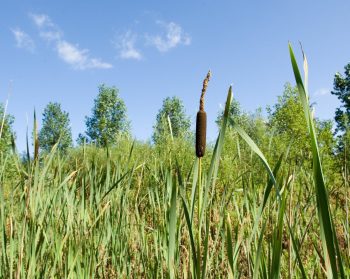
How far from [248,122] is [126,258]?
51068mm

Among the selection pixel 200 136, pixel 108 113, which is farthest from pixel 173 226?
pixel 108 113

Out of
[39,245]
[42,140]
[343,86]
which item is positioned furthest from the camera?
[42,140]

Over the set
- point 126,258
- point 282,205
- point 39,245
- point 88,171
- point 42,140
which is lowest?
point 126,258

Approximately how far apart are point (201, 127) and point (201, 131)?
0.01 metres

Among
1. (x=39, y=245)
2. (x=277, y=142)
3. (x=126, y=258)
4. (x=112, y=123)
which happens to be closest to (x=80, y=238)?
(x=39, y=245)

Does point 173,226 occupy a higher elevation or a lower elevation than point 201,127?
lower

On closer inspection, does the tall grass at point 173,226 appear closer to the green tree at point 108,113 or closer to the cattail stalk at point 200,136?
the cattail stalk at point 200,136

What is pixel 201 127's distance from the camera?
86 centimetres

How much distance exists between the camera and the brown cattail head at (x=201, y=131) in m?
0.83

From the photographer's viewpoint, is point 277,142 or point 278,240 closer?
point 278,240

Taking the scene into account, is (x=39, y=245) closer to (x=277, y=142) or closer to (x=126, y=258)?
(x=126, y=258)

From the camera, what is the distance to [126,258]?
198cm

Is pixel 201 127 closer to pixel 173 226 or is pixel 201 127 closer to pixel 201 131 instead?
pixel 201 131

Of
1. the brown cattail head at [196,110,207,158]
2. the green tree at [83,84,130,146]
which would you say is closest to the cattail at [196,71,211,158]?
the brown cattail head at [196,110,207,158]
